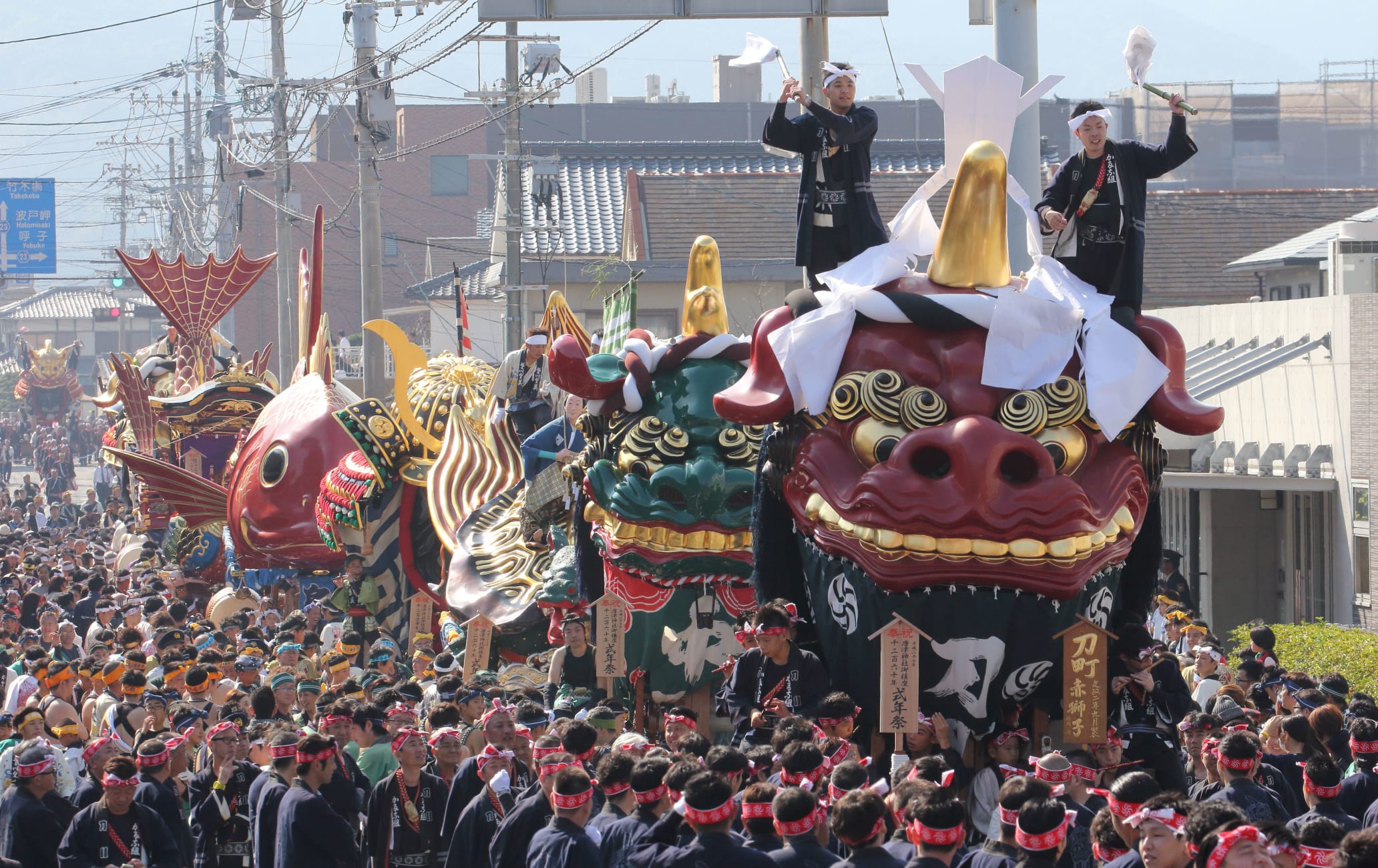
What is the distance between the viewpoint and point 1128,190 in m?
8.20

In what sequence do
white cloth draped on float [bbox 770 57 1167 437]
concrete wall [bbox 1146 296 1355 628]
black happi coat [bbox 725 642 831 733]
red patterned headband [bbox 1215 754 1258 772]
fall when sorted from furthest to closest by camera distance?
concrete wall [bbox 1146 296 1355 628] → black happi coat [bbox 725 642 831 733] → white cloth draped on float [bbox 770 57 1167 437] → red patterned headband [bbox 1215 754 1258 772]

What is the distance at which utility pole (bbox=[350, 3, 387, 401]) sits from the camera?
64.4 feet

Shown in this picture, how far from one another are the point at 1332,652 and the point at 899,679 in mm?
5236

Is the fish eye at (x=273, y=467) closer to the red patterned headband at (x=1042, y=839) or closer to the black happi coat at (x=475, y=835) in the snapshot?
the black happi coat at (x=475, y=835)

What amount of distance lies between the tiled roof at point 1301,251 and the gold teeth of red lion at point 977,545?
36.5 feet

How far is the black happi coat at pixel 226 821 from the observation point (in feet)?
26.6

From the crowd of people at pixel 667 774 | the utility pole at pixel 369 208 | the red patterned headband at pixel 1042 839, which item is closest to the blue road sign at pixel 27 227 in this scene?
the utility pole at pixel 369 208

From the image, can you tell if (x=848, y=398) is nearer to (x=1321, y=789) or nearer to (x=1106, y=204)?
(x=1106, y=204)

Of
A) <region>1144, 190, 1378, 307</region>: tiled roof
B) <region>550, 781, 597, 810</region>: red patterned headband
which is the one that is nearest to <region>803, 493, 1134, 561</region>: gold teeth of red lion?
<region>550, 781, 597, 810</region>: red patterned headband

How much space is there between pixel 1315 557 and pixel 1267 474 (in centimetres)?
94

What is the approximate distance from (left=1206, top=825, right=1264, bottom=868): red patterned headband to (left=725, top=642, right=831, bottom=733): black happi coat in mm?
3157

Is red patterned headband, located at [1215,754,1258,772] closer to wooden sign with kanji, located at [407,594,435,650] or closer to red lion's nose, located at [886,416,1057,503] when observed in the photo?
red lion's nose, located at [886,416,1057,503]

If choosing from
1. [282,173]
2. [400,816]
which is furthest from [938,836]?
[282,173]

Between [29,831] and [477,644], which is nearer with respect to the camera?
[29,831]
